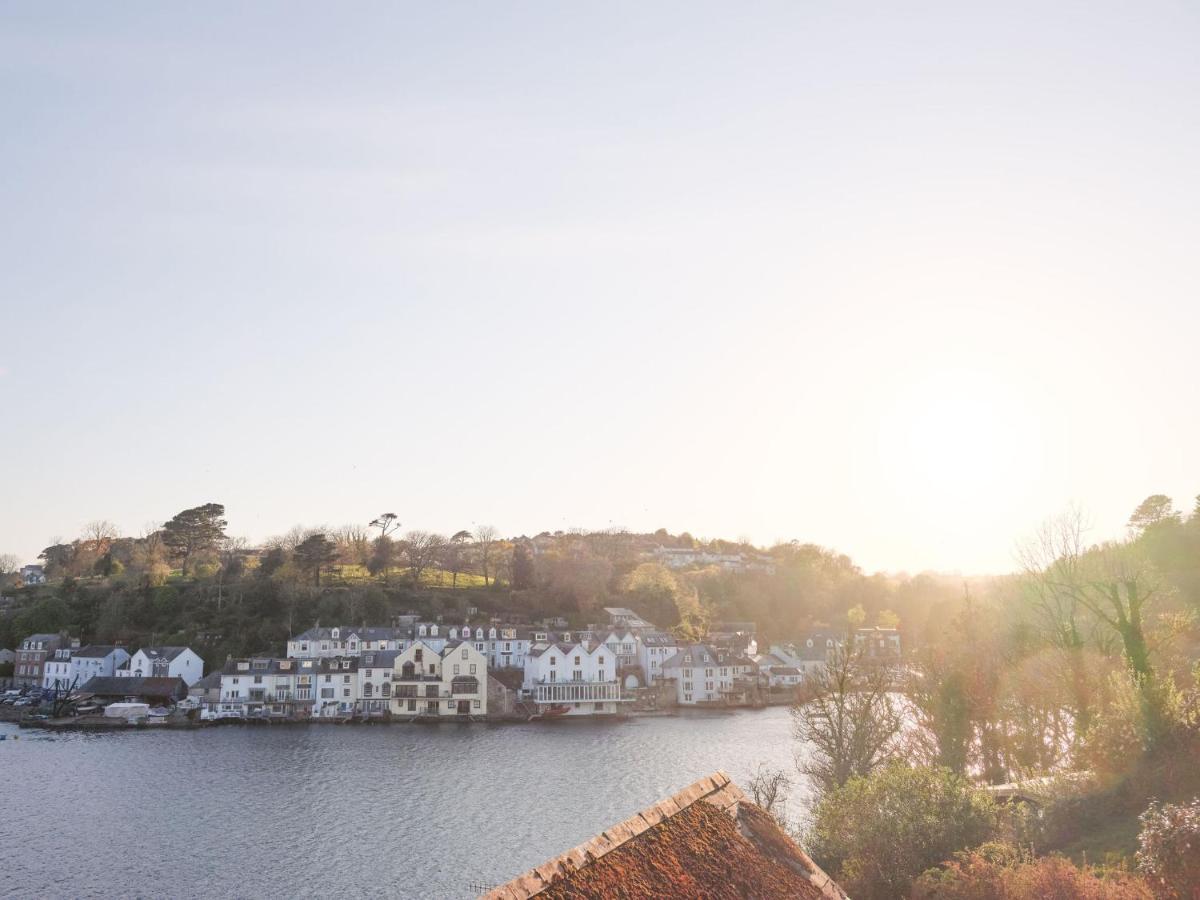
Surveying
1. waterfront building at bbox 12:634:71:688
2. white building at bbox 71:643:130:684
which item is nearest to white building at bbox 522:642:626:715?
white building at bbox 71:643:130:684

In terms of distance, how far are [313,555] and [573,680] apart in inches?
1729

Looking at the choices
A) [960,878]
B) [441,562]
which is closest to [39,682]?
[441,562]

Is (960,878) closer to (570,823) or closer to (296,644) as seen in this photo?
(570,823)

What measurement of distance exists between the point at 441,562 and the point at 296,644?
41.6 meters

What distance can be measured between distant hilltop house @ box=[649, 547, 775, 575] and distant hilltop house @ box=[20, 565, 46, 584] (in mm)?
104184

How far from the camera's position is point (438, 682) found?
82.4 metres

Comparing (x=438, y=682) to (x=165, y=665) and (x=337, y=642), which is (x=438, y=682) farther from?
(x=165, y=665)

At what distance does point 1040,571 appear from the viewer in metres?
50.8

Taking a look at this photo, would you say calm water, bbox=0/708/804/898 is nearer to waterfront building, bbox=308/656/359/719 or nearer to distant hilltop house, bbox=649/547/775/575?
waterfront building, bbox=308/656/359/719

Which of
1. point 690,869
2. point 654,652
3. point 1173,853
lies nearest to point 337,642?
point 654,652

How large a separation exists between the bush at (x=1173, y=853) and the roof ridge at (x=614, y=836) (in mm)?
9497

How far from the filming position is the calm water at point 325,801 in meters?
34.2

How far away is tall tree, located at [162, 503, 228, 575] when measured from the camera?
4936 inches

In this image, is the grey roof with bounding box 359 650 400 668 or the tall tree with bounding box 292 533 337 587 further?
the tall tree with bounding box 292 533 337 587
